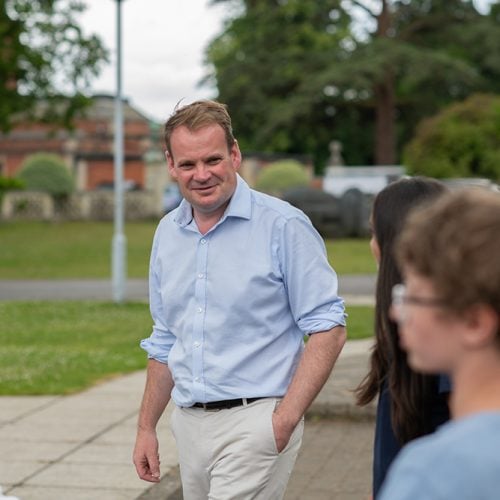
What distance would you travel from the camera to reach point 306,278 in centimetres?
372

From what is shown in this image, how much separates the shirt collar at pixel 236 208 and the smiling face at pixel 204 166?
3 cm

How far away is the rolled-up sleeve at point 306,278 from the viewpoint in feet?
12.2

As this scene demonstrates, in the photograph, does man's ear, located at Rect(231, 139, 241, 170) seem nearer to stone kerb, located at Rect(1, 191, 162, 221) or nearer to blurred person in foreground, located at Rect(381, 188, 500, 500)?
blurred person in foreground, located at Rect(381, 188, 500, 500)

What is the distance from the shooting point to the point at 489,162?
39844 millimetres

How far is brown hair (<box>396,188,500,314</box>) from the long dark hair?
1.36m

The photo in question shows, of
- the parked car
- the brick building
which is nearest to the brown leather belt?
the parked car

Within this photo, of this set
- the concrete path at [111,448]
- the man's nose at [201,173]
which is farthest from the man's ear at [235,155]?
the concrete path at [111,448]

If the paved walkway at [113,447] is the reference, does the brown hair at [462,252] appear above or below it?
above

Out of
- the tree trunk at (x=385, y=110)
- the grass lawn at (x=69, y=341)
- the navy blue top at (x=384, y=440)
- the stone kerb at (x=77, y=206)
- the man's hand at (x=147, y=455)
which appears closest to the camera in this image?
the navy blue top at (x=384, y=440)

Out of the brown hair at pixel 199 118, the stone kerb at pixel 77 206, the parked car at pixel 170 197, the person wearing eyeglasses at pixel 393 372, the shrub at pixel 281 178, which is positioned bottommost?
the stone kerb at pixel 77 206

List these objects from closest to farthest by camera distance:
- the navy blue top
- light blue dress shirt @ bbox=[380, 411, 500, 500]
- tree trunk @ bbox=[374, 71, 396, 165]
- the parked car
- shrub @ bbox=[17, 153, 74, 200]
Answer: light blue dress shirt @ bbox=[380, 411, 500, 500] < the navy blue top < tree trunk @ bbox=[374, 71, 396, 165] < the parked car < shrub @ bbox=[17, 153, 74, 200]

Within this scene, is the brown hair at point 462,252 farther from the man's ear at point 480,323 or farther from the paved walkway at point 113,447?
the paved walkway at point 113,447

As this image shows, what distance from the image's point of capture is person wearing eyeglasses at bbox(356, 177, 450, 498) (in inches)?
122

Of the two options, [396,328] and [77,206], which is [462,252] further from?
[77,206]
